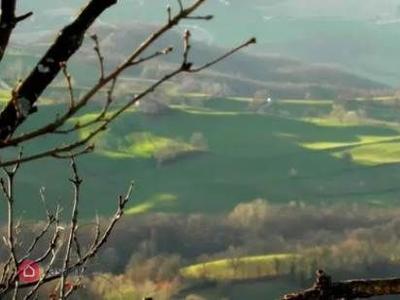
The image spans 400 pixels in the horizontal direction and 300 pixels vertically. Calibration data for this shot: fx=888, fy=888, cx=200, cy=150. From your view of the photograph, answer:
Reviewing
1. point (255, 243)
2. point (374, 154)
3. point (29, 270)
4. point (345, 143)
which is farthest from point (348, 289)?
point (345, 143)

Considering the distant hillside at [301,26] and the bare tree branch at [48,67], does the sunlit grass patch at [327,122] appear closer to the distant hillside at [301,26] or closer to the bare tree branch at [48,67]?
the distant hillside at [301,26]

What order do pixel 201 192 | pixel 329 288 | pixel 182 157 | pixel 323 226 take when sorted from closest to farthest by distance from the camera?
pixel 329 288 < pixel 323 226 < pixel 201 192 < pixel 182 157

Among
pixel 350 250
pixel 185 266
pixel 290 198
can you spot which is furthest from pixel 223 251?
pixel 290 198

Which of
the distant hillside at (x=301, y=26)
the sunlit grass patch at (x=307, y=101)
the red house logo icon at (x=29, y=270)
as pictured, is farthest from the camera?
the distant hillside at (x=301, y=26)

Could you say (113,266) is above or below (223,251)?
above

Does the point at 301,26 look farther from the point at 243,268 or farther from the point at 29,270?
the point at 29,270

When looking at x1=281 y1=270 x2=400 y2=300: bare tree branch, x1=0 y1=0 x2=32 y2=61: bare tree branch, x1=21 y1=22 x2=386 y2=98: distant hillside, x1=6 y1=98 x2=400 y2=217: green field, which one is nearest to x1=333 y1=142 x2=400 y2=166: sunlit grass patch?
x1=6 y1=98 x2=400 y2=217: green field

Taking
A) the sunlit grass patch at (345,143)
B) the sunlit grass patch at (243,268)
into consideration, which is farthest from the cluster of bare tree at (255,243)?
the sunlit grass patch at (345,143)

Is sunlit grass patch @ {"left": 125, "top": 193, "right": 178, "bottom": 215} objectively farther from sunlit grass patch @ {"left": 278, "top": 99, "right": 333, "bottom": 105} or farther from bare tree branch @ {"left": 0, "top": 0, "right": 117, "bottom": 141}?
bare tree branch @ {"left": 0, "top": 0, "right": 117, "bottom": 141}

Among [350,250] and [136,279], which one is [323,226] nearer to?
[350,250]
